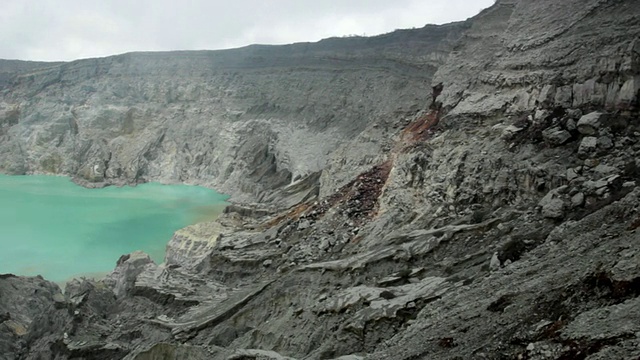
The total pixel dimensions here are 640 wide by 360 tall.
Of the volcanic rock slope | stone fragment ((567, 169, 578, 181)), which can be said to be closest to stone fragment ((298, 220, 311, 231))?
the volcanic rock slope

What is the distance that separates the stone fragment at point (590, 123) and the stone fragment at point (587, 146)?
236mm

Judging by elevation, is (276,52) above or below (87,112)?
above

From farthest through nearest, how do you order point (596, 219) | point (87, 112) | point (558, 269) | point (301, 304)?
point (87, 112), point (301, 304), point (596, 219), point (558, 269)

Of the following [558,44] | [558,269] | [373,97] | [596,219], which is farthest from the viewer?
[373,97]

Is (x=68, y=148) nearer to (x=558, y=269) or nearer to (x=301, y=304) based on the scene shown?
(x=301, y=304)

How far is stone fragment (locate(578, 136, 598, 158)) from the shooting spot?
8881 mm

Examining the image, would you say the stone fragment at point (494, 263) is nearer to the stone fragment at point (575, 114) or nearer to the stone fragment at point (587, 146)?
the stone fragment at point (587, 146)

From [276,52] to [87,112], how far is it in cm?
1797

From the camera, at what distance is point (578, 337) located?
4.53 meters

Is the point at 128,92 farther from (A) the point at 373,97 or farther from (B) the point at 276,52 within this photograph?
(A) the point at 373,97

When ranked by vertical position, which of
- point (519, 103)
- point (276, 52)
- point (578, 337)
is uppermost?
point (276, 52)

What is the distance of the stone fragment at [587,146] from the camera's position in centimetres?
888

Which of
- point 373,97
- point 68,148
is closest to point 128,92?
point 68,148

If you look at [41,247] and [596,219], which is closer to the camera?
[596,219]
